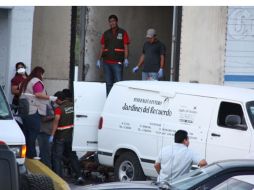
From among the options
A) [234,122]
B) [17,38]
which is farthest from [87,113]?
[17,38]

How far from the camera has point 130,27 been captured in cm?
2091

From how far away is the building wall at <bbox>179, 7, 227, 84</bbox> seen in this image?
61.3 ft

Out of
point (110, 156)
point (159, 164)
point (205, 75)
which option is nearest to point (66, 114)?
point (110, 156)

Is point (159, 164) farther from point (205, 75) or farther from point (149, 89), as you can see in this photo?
point (205, 75)

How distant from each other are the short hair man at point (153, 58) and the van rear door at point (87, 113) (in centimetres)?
423

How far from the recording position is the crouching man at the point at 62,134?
14.4m

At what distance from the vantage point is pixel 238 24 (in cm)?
1853

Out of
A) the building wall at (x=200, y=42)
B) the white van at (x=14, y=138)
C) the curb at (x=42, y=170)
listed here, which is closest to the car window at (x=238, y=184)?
the white van at (x=14, y=138)

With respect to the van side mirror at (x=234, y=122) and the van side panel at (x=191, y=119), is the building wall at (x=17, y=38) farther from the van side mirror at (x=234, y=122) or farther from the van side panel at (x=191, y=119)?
the van side mirror at (x=234, y=122)

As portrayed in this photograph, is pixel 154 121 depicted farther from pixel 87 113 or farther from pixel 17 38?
pixel 17 38

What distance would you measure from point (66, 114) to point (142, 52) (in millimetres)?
6135

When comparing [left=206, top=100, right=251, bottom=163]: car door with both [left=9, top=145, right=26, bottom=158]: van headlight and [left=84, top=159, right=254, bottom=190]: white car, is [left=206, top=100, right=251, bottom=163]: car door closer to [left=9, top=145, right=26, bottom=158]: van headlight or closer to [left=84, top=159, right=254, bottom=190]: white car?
[left=9, top=145, right=26, bottom=158]: van headlight

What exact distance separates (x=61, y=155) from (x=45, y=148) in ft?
1.08

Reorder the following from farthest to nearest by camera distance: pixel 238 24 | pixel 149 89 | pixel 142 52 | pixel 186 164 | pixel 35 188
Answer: pixel 142 52 < pixel 238 24 < pixel 149 89 < pixel 186 164 < pixel 35 188
